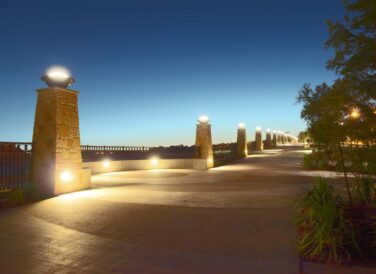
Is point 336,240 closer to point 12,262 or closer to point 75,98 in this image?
point 12,262

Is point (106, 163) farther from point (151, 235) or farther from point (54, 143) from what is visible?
point (151, 235)

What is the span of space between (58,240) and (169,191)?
4814 mm

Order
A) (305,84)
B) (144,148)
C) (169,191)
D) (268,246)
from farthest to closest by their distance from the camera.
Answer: (144,148)
(169,191)
(305,84)
(268,246)

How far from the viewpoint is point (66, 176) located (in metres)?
9.72

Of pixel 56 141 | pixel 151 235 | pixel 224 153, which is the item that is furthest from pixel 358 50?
pixel 224 153

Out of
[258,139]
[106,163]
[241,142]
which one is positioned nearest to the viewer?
[106,163]

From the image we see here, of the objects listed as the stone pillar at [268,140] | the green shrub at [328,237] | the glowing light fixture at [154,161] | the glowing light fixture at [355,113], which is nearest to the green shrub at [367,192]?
the glowing light fixture at [355,113]

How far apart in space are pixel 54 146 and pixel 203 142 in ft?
34.9

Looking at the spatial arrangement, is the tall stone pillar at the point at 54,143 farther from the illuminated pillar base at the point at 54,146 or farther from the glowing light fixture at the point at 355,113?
the glowing light fixture at the point at 355,113

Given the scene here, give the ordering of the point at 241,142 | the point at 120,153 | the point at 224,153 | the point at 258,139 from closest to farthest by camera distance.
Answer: the point at 120,153 → the point at 224,153 → the point at 241,142 → the point at 258,139

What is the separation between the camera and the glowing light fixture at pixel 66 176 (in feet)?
31.4

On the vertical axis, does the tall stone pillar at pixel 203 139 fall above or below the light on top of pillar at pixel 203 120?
below

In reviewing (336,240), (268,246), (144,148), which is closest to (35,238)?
(268,246)

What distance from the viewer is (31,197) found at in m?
8.52
